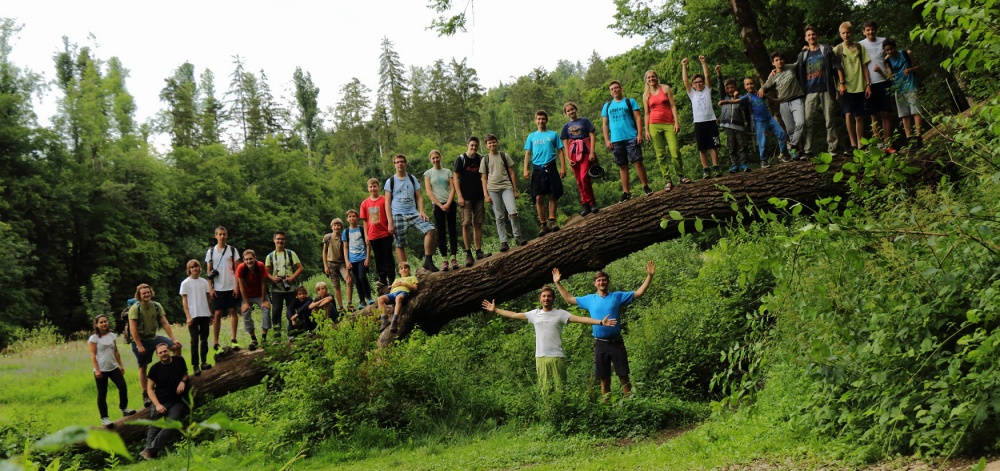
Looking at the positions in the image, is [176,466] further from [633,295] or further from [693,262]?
[693,262]

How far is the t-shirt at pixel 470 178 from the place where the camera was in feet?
37.7

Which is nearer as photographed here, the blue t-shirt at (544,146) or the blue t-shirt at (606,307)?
the blue t-shirt at (606,307)

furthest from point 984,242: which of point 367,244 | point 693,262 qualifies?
point 693,262

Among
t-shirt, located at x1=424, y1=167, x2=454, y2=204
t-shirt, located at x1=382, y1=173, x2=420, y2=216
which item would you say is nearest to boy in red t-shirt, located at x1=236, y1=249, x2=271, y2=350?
t-shirt, located at x1=382, y1=173, x2=420, y2=216

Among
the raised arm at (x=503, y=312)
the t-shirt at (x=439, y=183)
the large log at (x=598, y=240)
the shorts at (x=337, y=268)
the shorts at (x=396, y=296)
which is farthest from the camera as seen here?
the shorts at (x=337, y=268)

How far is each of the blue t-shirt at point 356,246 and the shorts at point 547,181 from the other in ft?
9.49

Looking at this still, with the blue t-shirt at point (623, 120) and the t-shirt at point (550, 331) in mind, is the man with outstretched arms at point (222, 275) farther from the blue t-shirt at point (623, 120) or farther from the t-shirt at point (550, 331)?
the blue t-shirt at point (623, 120)

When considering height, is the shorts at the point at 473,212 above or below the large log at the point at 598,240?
above

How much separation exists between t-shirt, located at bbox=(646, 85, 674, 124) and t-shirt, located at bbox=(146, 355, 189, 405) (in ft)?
24.7

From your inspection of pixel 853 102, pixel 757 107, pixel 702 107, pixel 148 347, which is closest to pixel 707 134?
pixel 702 107

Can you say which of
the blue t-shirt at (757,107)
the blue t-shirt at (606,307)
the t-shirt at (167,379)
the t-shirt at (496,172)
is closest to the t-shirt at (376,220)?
the t-shirt at (496,172)

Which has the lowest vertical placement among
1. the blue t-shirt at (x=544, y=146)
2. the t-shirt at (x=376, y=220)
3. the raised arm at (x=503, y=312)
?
the raised arm at (x=503, y=312)

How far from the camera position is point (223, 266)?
12.3 meters

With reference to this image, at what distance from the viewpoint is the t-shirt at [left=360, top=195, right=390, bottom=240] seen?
12.0m
